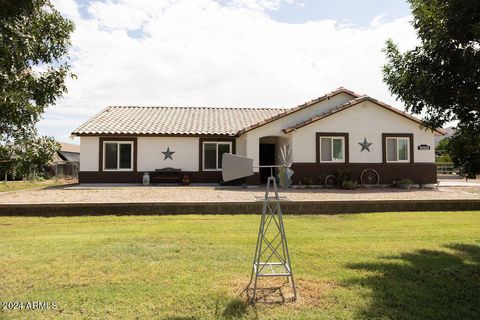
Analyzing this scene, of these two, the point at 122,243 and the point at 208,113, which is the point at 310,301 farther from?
the point at 208,113

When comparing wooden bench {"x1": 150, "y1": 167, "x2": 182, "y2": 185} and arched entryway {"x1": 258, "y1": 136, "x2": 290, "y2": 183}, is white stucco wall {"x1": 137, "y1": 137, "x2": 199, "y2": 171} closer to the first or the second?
wooden bench {"x1": 150, "y1": 167, "x2": 182, "y2": 185}

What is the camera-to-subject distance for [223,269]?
547 cm

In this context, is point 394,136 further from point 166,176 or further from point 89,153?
point 89,153

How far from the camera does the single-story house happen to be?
706 inches

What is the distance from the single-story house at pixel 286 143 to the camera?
706 inches

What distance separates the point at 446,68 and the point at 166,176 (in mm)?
16301

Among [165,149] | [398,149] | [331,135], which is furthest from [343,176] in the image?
[165,149]

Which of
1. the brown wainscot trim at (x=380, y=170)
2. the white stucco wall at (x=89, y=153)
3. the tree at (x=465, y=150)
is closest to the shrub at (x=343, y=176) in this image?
the brown wainscot trim at (x=380, y=170)

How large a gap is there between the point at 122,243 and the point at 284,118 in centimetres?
1336

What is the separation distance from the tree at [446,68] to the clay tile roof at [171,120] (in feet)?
48.6

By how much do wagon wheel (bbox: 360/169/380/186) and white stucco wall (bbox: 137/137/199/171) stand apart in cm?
929

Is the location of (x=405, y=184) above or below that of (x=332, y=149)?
below

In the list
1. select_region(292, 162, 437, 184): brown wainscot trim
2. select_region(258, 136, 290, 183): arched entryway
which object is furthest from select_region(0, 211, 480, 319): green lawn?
select_region(258, 136, 290, 183): arched entryway

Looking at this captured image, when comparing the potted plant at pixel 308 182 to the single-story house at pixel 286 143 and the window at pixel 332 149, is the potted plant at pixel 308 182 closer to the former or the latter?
the single-story house at pixel 286 143
